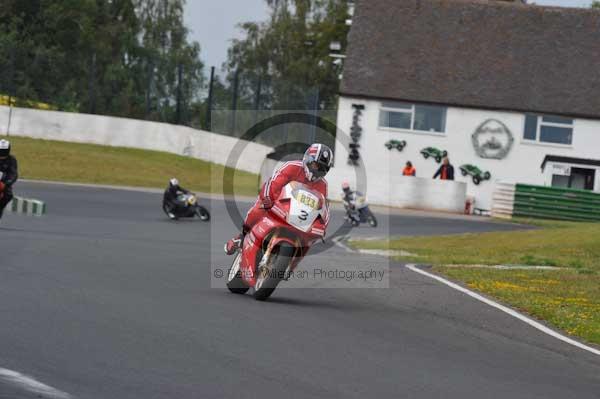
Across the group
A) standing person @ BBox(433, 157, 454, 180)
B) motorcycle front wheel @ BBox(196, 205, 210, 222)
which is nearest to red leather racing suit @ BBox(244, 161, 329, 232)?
motorcycle front wheel @ BBox(196, 205, 210, 222)

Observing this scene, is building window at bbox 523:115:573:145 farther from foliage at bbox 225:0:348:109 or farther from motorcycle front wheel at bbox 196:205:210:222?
foliage at bbox 225:0:348:109

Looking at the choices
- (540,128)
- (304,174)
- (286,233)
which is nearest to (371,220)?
(540,128)

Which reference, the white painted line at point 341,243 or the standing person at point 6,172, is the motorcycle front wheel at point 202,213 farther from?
the standing person at point 6,172

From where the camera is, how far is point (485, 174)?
42531 mm

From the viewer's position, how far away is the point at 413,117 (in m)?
43.7

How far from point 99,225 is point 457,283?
9.84 m

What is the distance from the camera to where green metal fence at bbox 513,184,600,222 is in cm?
3528

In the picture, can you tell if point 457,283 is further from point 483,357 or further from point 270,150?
point 270,150

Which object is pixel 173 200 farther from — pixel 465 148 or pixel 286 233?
pixel 465 148

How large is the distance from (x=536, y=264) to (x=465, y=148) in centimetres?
2450

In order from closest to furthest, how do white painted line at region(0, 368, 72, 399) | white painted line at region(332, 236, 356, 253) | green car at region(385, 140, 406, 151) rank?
1. white painted line at region(0, 368, 72, 399)
2. white painted line at region(332, 236, 356, 253)
3. green car at region(385, 140, 406, 151)

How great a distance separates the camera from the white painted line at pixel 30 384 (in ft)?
19.5

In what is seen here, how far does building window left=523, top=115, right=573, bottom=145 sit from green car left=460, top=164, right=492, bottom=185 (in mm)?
2266

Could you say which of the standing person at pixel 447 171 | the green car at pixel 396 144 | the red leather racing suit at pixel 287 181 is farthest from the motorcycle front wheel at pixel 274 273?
the green car at pixel 396 144
